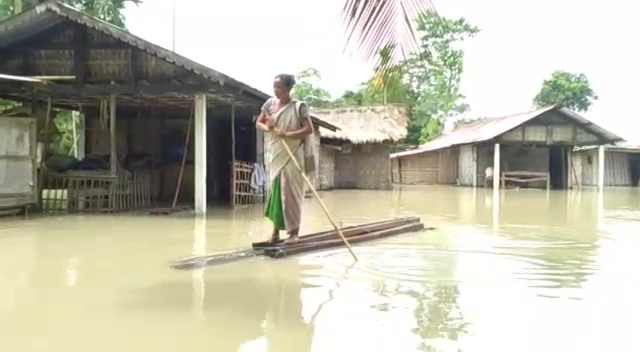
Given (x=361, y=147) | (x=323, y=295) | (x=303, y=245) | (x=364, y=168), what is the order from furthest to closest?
(x=364, y=168) < (x=361, y=147) < (x=303, y=245) < (x=323, y=295)

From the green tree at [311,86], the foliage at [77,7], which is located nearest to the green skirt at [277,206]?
the foliage at [77,7]

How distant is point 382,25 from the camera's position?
3.51m

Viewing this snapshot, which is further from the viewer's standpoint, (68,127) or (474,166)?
(474,166)

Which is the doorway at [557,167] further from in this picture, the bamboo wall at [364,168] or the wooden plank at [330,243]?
the wooden plank at [330,243]

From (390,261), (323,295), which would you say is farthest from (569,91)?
(323,295)

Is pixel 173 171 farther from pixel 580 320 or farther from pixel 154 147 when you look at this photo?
pixel 580 320

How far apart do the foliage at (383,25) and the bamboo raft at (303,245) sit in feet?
9.25

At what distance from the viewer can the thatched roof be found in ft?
72.5

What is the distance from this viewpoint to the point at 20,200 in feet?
34.4

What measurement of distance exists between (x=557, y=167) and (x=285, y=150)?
2422 centimetres

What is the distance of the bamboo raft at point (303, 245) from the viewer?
5.63 metres

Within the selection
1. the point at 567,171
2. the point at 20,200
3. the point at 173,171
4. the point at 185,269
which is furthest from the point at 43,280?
the point at 567,171

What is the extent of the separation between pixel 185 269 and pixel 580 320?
3218 millimetres

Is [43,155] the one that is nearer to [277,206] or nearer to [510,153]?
[277,206]
